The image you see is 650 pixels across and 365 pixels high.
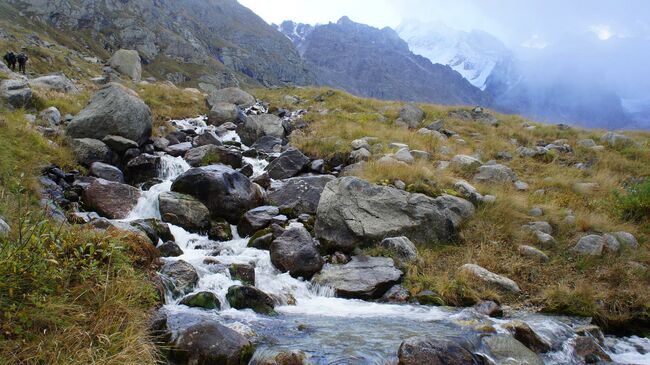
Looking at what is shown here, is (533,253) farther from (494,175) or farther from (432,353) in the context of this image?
(432,353)

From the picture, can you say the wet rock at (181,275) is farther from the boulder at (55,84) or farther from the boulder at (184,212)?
the boulder at (55,84)

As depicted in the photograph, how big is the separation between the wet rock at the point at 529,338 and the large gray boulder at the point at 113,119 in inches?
488

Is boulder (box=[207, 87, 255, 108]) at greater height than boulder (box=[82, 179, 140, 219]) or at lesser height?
A: greater

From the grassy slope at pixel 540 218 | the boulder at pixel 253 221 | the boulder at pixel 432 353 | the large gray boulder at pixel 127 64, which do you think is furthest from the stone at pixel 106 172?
the large gray boulder at pixel 127 64

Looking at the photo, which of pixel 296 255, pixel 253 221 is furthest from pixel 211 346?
pixel 253 221

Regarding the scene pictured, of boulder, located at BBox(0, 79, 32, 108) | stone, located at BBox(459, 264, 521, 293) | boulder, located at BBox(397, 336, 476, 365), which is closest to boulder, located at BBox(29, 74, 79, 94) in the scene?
boulder, located at BBox(0, 79, 32, 108)

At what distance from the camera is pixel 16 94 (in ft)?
49.1

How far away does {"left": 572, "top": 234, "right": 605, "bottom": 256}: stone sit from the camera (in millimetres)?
9641

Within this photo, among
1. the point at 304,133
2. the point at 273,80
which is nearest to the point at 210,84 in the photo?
the point at 273,80

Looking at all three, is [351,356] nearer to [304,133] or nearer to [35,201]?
[35,201]

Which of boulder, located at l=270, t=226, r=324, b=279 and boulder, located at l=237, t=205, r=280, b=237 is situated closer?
boulder, located at l=270, t=226, r=324, b=279

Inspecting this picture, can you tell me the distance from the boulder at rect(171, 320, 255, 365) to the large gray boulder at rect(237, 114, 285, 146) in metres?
13.7

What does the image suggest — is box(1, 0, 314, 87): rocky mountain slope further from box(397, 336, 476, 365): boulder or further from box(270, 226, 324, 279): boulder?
box(397, 336, 476, 365): boulder

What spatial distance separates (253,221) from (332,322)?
433 cm
